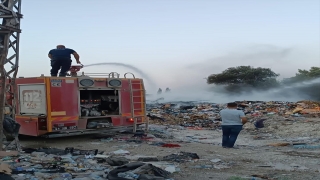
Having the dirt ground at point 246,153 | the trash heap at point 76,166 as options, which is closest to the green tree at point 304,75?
the dirt ground at point 246,153

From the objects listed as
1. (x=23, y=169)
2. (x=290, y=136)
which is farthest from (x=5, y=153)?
(x=290, y=136)

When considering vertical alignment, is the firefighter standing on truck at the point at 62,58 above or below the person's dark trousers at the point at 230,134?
above

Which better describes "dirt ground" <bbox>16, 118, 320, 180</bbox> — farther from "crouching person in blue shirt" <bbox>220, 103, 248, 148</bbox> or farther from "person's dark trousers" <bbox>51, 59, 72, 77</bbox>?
"person's dark trousers" <bbox>51, 59, 72, 77</bbox>

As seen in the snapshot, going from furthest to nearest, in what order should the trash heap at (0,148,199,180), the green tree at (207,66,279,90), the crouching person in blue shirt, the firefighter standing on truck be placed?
the green tree at (207,66,279,90)
the firefighter standing on truck
the crouching person in blue shirt
the trash heap at (0,148,199,180)

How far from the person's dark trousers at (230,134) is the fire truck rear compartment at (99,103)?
367 cm

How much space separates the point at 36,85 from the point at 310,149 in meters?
7.57

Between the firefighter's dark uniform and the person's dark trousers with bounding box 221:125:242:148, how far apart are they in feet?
17.4

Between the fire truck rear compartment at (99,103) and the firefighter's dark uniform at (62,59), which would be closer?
the fire truck rear compartment at (99,103)

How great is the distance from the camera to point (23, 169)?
646 centimetres

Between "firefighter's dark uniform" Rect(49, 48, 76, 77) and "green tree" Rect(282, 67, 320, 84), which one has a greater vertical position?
"green tree" Rect(282, 67, 320, 84)

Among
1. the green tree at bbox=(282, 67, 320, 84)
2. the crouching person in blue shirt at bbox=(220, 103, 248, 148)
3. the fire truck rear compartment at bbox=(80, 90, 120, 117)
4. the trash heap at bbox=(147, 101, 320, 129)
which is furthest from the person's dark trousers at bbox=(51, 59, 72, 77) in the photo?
the green tree at bbox=(282, 67, 320, 84)

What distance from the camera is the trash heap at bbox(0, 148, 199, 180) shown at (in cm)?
591

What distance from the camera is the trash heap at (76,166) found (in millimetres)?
5910

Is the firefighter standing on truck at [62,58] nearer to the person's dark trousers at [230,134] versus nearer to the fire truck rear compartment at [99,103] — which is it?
the fire truck rear compartment at [99,103]
